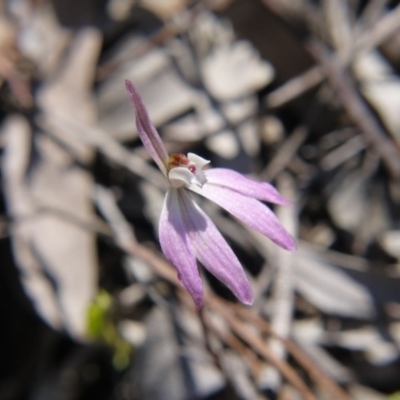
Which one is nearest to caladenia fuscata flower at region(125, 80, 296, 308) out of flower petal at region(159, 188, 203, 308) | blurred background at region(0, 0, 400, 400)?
flower petal at region(159, 188, 203, 308)

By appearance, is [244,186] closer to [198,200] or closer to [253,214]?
→ [253,214]

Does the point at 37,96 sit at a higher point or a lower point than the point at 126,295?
higher

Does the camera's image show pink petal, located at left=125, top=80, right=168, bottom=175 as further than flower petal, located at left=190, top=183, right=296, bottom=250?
No

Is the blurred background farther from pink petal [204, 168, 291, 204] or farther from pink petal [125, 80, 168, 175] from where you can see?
pink petal [125, 80, 168, 175]

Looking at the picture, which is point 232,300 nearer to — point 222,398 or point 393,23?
point 222,398

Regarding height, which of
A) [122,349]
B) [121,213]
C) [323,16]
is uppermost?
[323,16]

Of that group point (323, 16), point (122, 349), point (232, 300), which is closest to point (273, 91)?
point (323, 16)
